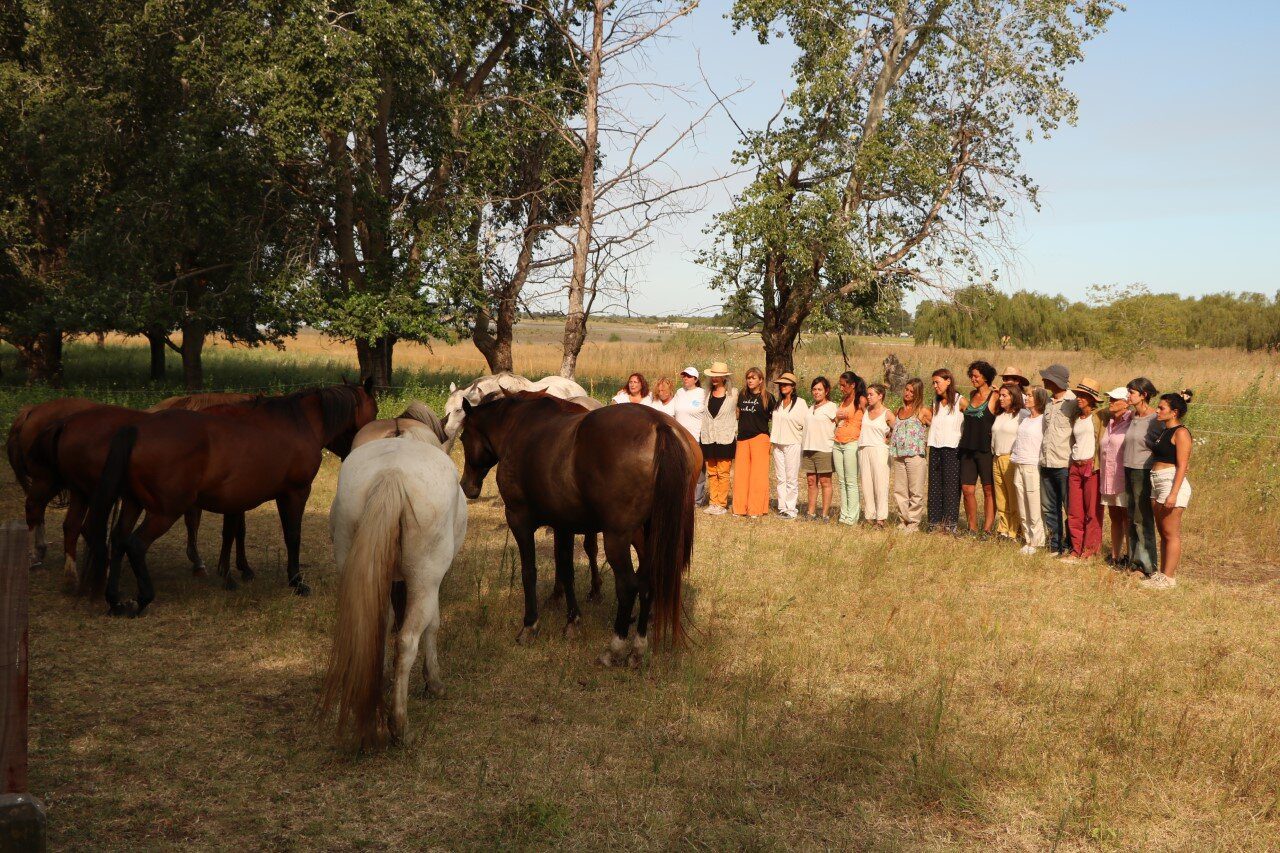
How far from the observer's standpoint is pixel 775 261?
64.3 ft

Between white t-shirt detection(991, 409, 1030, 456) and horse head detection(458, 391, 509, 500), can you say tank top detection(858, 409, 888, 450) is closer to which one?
white t-shirt detection(991, 409, 1030, 456)

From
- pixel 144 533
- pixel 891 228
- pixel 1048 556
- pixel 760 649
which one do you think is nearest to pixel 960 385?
pixel 891 228

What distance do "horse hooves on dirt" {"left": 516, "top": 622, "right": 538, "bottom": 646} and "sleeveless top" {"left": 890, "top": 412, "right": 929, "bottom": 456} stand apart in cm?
563

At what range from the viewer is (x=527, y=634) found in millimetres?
6352

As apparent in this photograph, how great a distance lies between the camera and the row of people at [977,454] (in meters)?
8.44

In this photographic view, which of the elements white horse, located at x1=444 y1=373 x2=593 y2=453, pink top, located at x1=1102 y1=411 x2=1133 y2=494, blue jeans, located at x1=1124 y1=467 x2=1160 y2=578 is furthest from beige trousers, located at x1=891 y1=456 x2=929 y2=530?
white horse, located at x1=444 y1=373 x2=593 y2=453

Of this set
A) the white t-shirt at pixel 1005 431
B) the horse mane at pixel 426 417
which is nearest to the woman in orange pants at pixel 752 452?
the white t-shirt at pixel 1005 431

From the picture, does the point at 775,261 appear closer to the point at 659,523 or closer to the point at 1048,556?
the point at 1048,556

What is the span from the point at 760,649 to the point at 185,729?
3616 mm

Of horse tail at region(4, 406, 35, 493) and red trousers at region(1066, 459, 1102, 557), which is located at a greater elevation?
horse tail at region(4, 406, 35, 493)

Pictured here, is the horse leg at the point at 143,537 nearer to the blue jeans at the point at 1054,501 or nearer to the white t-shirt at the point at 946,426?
the white t-shirt at the point at 946,426

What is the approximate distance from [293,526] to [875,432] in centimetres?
655

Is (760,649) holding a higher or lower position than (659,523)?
lower

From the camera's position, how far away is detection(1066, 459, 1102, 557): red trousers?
8.99m
